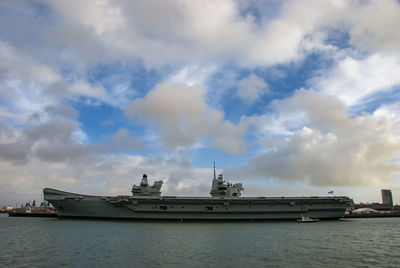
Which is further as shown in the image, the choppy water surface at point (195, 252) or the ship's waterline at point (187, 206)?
the ship's waterline at point (187, 206)

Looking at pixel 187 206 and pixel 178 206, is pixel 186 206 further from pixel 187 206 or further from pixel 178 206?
pixel 178 206

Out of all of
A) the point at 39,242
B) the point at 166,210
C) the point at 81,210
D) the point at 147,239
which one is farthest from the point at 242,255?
the point at 81,210

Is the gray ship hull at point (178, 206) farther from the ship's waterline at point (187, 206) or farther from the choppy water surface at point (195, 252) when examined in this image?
the choppy water surface at point (195, 252)

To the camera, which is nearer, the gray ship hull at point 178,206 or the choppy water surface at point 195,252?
the choppy water surface at point 195,252

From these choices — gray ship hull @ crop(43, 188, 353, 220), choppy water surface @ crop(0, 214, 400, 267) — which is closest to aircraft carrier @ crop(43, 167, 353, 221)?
gray ship hull @ crop(43, 188, 353, 220)

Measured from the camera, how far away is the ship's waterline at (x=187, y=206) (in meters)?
36.3

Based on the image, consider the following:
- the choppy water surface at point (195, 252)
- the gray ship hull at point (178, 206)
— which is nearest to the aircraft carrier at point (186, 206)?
the gray ship hull at point (178, 206)

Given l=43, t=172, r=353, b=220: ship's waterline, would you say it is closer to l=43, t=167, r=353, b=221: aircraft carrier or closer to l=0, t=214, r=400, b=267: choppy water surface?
l=43, t=167, r=353, b=221: aircraft carrier

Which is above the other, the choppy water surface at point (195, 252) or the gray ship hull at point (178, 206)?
the gray ship hull at point (178, 206)

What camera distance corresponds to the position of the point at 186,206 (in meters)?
36.7

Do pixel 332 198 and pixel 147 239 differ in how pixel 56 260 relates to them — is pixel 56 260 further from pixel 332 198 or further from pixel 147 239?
pixel 332 198

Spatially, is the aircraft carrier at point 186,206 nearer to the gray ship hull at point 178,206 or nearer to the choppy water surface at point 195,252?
the gray ship hull at point 178,206

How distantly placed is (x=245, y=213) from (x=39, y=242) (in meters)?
24.6

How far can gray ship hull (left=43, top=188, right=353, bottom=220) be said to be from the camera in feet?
119
